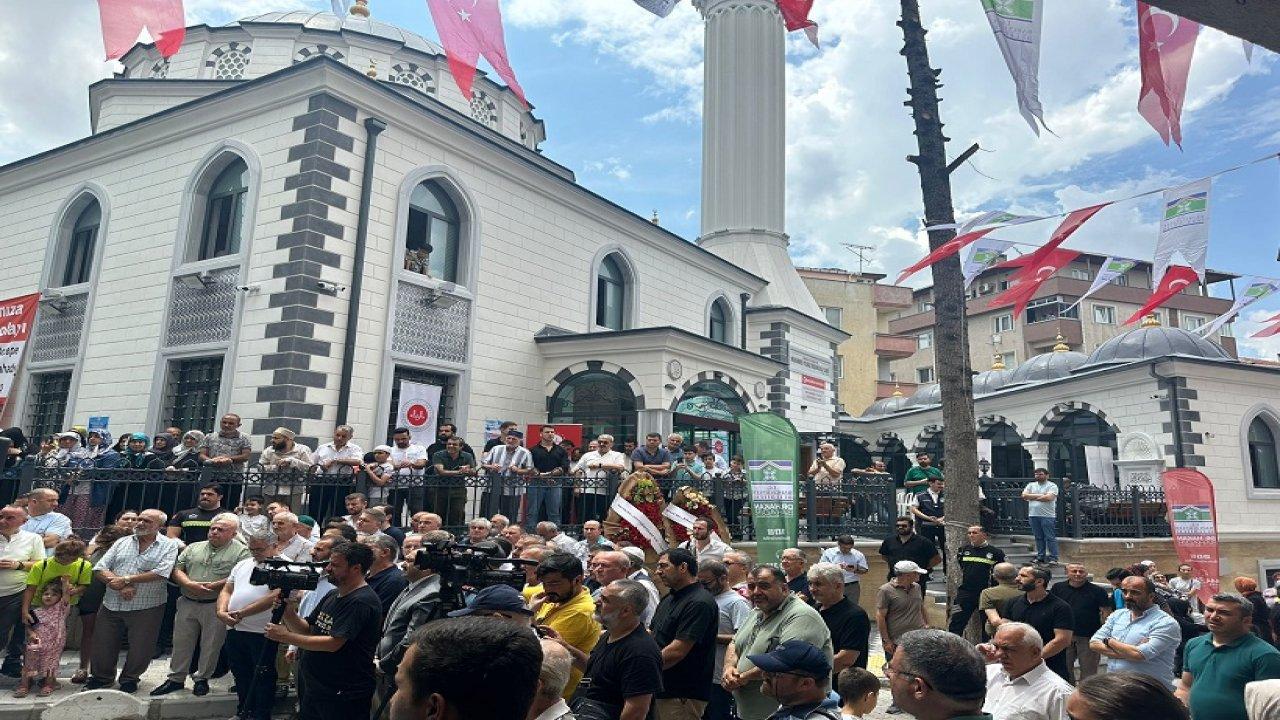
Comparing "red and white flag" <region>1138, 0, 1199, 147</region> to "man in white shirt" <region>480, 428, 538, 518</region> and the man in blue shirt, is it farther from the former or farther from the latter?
"man in white shirt" <region>480, 428, 538, 518</region>

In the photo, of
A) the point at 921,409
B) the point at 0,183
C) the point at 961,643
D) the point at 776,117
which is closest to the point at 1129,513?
the point at 921,409

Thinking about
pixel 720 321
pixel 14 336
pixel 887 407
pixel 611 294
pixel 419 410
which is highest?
pixel 720 321

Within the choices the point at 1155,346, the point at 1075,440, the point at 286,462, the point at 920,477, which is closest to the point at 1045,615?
the point at 920,477

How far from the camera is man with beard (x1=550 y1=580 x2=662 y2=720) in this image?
13.1ft

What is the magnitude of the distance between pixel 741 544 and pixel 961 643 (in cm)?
868

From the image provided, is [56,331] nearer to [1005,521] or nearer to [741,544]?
[741,544]

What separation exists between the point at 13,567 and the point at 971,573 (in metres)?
9.45

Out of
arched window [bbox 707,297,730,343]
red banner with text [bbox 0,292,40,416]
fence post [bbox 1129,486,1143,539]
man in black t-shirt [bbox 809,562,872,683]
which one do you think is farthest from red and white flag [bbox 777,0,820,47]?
red banner with text [bbox 0,292,40,416]

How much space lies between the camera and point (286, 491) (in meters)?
10.9

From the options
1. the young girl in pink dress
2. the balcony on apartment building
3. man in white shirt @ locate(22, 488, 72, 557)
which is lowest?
the young girl in pink dress

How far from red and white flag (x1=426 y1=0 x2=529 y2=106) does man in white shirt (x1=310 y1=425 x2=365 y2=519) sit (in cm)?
502

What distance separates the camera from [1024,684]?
4.32m

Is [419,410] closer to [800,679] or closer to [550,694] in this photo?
[550,694]

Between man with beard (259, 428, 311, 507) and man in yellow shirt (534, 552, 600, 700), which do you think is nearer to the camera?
man in yellow shirt (534, 552, 600, 700)
